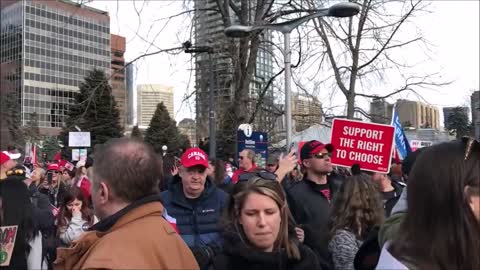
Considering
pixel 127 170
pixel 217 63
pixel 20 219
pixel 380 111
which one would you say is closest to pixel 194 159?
pixel 20 219

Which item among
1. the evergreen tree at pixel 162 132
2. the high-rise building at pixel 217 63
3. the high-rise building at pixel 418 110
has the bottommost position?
the evergreen tree at pixel 162 132

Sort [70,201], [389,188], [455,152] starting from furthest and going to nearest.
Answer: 1. [389,188]
2. [70,201]
3. [455,152]

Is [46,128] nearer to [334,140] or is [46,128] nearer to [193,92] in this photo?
[193,92]

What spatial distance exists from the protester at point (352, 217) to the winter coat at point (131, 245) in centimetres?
165

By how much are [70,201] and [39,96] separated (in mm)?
88529

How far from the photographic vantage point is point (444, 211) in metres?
1.76

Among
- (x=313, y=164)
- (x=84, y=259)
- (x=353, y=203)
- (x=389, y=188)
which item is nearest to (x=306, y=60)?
(x=389, y=188)

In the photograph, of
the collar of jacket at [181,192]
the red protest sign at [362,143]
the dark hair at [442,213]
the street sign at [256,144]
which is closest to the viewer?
the dark hair at [442,213]

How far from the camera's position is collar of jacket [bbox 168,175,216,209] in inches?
193

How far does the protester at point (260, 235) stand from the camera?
2781 millimetres

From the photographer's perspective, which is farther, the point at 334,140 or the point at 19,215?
the point at 334,140

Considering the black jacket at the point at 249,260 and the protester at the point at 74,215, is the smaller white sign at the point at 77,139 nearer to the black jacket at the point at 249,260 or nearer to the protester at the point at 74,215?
the protester at the point at 74,215

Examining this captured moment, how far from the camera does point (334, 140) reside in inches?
324

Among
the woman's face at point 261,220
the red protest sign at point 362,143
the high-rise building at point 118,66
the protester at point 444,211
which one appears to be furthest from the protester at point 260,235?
the high-rise building at point 118,66
